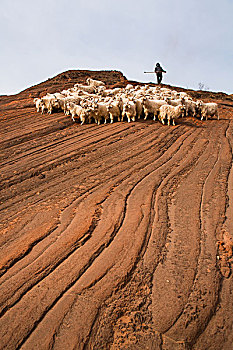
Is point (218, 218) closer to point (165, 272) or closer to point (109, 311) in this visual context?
point (165, 272)

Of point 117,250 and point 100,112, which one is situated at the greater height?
point 100,112

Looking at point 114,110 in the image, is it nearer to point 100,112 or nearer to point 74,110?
point 100,112

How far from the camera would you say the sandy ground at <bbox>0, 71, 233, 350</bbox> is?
2.86 m

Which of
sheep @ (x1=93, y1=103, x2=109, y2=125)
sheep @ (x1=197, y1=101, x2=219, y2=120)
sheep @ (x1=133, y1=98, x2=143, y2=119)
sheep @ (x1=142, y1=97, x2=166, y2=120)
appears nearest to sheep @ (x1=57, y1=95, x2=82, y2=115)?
sheep @ (x1=93, y1=103, x2=109, y2=125)

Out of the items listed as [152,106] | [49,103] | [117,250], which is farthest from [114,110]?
[117,250]

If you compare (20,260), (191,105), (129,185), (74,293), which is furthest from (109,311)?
(191,105)

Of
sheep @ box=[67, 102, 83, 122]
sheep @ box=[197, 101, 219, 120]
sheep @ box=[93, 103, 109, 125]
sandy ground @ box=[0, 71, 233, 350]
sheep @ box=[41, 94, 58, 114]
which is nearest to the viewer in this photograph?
sandy ground @ box=[0, 71, 233, 350]

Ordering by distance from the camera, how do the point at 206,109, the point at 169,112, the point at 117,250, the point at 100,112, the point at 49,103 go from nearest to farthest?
the point at 117,250, the point at 169,112, the point at 100,112, the point at 206,109, the point at 49,103

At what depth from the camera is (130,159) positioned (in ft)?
27.7

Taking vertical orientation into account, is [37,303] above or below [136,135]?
below

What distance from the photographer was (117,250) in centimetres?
415

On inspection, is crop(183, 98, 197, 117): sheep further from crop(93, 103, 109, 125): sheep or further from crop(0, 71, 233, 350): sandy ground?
crop(0, 71, 233, 350): sandy ground

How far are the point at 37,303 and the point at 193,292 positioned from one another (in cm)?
203

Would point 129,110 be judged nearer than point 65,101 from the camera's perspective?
Yes
